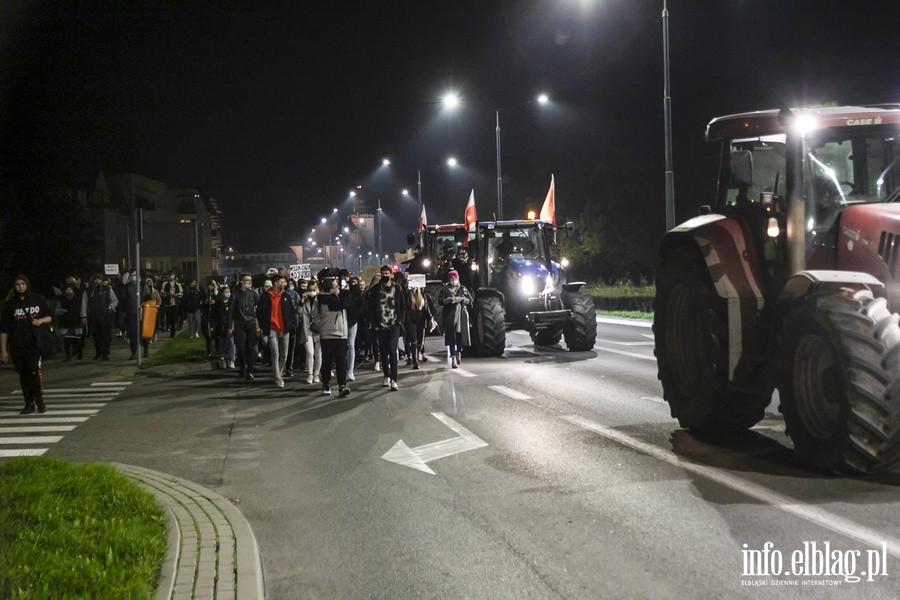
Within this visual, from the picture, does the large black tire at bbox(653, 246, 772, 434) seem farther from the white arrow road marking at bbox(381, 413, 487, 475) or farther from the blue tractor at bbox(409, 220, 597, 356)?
the blue tractor at bbox(409, 220, 597, 356)

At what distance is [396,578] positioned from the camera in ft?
18.2

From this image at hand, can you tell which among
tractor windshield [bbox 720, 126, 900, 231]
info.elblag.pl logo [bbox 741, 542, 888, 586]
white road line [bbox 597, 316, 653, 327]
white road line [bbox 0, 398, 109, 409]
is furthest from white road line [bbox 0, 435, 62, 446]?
white road line [bbox 597, 316, 653, 327]

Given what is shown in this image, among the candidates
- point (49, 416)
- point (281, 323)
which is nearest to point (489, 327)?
point (281, 323)

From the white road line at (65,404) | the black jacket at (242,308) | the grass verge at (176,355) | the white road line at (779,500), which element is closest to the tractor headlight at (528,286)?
the black jacket at (242,308)

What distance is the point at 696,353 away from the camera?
386 inches

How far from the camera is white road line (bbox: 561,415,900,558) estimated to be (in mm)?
5758

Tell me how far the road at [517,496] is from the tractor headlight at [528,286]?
280 inches

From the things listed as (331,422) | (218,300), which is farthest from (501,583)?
(218,300)

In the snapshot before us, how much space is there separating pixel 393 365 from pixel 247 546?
9022 mm

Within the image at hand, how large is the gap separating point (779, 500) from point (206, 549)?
13.0 ft

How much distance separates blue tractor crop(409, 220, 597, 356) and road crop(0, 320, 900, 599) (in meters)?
5.76

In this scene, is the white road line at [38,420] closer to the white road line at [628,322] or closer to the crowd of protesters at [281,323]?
the crowd of protesters at [281,323]

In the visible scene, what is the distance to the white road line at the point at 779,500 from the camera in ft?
18.9

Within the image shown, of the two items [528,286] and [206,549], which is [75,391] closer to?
[528,286]
